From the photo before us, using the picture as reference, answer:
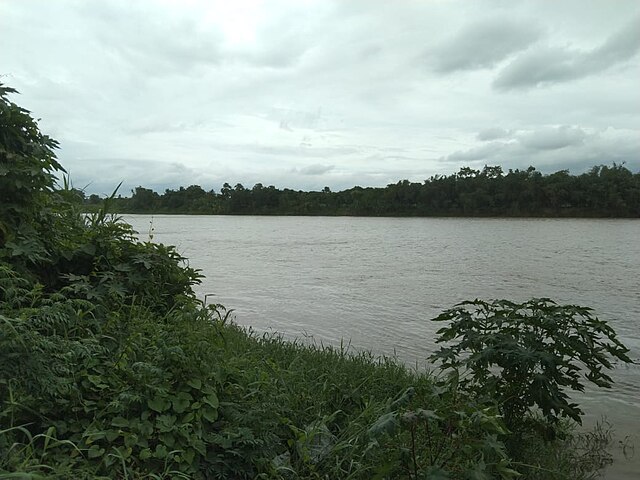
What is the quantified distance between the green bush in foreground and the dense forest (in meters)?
66.4

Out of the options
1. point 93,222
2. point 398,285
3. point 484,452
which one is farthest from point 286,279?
point 484,452

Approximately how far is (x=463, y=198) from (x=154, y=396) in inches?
3455

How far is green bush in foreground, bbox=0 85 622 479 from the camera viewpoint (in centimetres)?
269

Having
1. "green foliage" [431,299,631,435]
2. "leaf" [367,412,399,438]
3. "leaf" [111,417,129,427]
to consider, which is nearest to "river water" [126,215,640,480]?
"green foliage" [431,299,631,435]

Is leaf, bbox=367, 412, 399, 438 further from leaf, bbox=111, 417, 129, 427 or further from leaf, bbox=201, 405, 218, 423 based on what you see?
leaf, bbox=111, 417, 129, 427

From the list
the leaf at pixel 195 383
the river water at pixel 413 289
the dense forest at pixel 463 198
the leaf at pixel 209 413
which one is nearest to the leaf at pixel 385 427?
the leaf at pixel 209 413

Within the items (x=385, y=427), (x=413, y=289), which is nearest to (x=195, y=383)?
(x=385, y=427)

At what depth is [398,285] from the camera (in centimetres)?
1667

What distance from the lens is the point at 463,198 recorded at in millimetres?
86938

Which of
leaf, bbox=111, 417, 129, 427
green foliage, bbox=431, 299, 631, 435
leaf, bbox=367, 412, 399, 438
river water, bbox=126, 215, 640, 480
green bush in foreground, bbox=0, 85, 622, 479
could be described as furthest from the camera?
river water, bbox=126, 215, 640, 480

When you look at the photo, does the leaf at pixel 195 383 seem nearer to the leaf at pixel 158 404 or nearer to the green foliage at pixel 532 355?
the leaf at pixel 158 404

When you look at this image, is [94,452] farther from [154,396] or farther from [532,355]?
[532,355]

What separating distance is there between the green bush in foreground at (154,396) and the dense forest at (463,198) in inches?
2616

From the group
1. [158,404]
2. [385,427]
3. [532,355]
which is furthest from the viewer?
[532,355]
